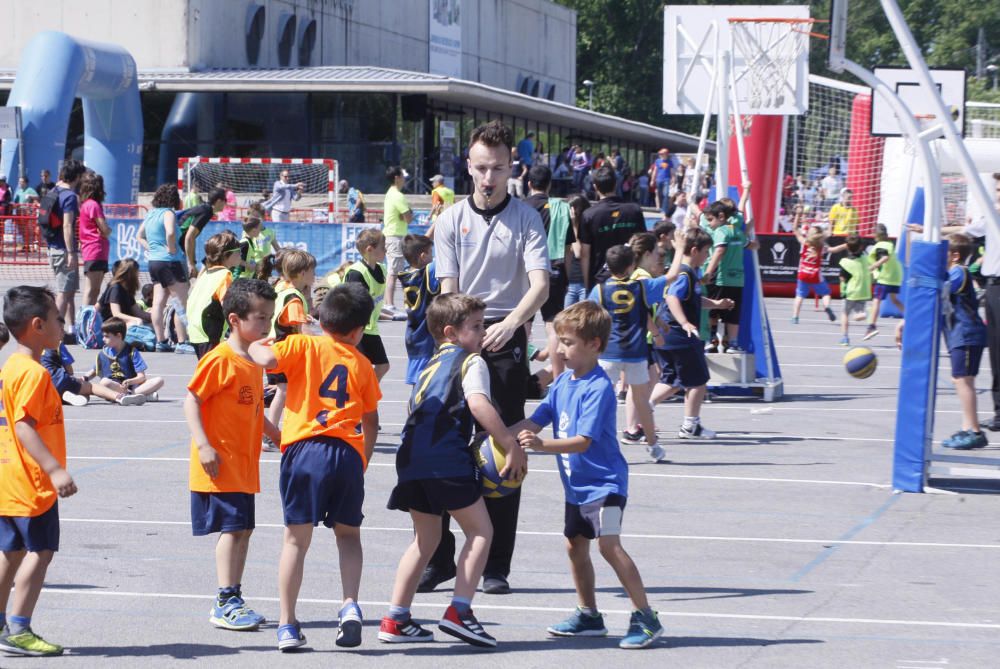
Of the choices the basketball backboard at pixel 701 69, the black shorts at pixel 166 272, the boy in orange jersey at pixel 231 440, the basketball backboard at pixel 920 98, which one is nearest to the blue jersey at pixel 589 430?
the boy in orange jersey at pixel 231 440

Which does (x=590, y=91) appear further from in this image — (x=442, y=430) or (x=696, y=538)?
(x=442, y=430)

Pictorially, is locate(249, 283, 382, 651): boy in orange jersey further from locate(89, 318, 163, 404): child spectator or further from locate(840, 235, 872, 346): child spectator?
locate(840, 235, 872, 346): child spectator

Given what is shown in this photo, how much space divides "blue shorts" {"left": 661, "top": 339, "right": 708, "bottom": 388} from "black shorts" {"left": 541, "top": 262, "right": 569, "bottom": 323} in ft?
6.06

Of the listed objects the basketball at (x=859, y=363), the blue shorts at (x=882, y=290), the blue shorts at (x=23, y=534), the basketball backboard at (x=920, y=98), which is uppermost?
the basketball backboard at (x=920, y=98)

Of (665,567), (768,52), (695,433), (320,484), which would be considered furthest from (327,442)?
(768,52)

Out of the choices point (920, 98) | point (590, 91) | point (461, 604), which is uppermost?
point (590, 91)

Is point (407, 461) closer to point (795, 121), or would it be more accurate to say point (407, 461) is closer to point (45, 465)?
point (45, 465)

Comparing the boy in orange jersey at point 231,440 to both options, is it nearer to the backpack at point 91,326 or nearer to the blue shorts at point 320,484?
the blue shorts at point 320,484

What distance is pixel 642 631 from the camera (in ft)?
19.5

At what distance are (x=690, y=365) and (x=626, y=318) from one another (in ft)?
4.25

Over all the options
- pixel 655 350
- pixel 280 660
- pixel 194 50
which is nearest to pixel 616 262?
pixel 655 350

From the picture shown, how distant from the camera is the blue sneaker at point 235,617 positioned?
6.13 metres

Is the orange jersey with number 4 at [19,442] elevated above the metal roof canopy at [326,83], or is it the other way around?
the metal roof canopy at [326,83]

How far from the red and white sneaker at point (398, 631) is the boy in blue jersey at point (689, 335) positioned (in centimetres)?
566
